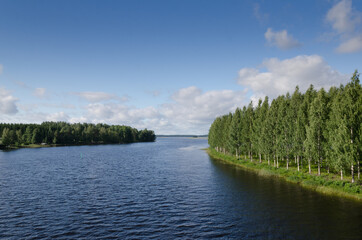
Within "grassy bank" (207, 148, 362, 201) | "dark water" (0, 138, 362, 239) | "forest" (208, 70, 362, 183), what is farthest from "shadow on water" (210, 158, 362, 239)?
"forest" (208, 70, 362, 183)

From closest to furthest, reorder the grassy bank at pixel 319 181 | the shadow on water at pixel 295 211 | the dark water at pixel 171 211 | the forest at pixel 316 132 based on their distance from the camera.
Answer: the shadow on water at pixel 295 211, the dark water at pixel 171 211, the grassy bank at pixel 319 181, the forest at pixel 316 132

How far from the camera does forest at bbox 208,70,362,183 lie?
4447 cm

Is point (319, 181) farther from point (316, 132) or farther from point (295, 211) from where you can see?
point (295, 211)

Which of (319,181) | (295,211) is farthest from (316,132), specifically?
(295,211)

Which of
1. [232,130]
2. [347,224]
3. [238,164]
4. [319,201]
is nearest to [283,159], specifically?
[238,164]

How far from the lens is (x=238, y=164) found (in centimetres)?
8612

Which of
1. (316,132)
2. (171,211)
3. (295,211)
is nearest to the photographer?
(295,211)

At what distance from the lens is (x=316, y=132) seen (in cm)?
5338

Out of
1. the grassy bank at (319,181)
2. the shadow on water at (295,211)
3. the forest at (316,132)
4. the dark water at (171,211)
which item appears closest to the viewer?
the shadow on water at (295,211)

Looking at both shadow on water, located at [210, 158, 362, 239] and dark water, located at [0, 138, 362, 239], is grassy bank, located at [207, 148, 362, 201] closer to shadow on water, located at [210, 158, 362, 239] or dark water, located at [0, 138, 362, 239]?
shadow on water, located at [210, 158, 362, 239]

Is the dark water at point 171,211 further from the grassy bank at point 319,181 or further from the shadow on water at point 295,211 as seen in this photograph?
the grassy bank at point 319,181

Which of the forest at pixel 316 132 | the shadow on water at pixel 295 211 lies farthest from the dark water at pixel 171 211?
the forest at pixel 316 132

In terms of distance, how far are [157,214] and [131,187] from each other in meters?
18.8

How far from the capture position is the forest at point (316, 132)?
1751 inches
